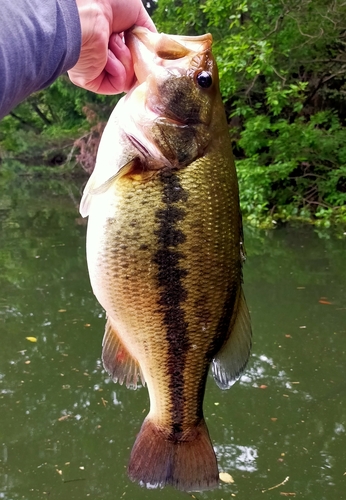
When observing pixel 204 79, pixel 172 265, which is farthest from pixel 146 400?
pixel 204 79

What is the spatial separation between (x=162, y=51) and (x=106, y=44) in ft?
0.59

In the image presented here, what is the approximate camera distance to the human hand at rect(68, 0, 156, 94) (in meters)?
1.37

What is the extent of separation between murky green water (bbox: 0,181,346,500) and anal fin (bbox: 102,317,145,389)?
181cm

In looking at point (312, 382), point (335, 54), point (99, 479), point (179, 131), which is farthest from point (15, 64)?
point (335, 54)

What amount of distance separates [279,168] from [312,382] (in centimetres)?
615

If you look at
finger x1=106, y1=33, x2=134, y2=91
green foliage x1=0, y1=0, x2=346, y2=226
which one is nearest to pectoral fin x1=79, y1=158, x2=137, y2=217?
finger x1=106, y1=33, x2=134, y2=91

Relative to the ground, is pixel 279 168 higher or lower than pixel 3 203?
higher

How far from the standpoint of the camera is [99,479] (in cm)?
315

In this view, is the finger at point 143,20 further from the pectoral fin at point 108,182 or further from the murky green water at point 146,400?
the murky green water at point 146,400

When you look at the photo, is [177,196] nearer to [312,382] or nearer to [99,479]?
[99,479]

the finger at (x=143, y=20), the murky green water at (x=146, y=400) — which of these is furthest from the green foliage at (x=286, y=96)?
the finger at (x=143, y=20)

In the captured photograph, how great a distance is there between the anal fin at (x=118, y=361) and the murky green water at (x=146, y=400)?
1810mm

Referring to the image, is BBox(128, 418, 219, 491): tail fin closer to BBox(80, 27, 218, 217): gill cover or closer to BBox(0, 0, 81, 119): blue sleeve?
BBox(80, 27, 218, 217): gill cover

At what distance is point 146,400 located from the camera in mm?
3924
